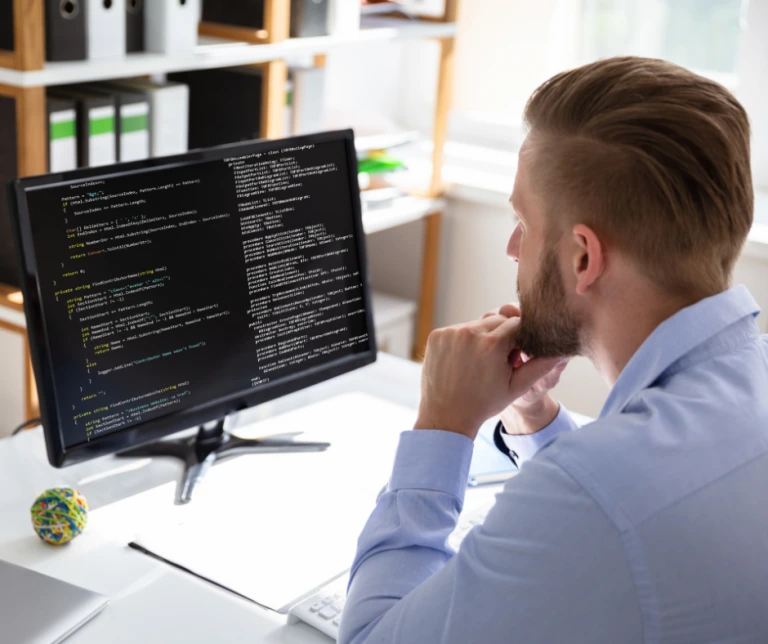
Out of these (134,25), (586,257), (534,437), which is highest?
(134,25)

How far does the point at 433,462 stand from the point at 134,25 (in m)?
1.14

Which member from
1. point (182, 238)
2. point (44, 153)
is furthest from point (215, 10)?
point (182, 238)

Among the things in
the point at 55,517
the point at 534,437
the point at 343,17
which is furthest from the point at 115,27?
the point at 534,437

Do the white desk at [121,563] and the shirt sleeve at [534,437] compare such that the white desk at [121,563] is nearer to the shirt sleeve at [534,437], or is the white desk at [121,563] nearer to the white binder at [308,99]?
the shirt sleeve at [534,437]

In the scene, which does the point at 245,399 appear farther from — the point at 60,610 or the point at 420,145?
the point at 420,145

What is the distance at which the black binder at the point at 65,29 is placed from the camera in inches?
64.8

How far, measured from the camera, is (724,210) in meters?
0.96

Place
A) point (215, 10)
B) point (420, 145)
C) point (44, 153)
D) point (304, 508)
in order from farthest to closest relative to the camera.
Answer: point (420, 145)
point (215, 10)
point (44, 153)
point (304, 508)

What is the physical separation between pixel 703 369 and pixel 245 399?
711mm

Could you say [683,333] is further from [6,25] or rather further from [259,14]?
[259,14]

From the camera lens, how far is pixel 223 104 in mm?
2205

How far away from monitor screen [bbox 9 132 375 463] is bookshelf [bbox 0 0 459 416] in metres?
0.46

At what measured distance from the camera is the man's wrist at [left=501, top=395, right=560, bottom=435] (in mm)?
1356

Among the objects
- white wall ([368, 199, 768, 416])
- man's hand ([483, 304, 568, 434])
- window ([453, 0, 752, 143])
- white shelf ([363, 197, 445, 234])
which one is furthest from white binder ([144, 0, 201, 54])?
window ([453, 0, 752, 143])
